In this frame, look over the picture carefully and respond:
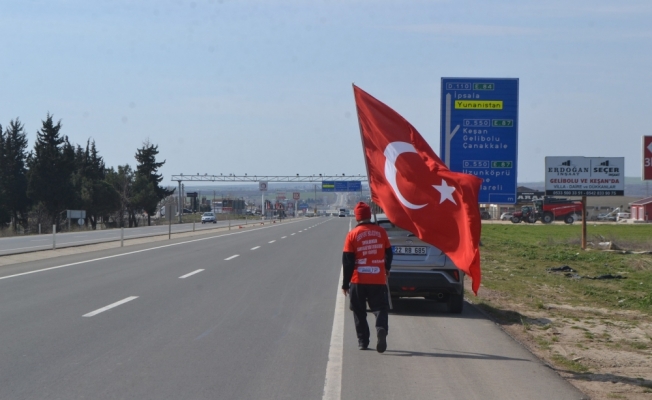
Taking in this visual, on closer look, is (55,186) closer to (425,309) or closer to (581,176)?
(581,176)

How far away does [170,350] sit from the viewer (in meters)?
8.56

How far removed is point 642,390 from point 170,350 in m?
5.24

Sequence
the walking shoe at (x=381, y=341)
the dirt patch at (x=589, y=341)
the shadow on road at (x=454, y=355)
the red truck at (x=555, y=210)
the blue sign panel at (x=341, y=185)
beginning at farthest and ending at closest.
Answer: the blue sign panel at (x=341, y=185), the red truck at (x=555, y=210), the shadow on road at (x=454, y=355), the walking shoe at (x=381, y=341), the dirt patch at (x=589, y=341)

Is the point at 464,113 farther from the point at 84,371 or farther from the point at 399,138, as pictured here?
the point at 84,371

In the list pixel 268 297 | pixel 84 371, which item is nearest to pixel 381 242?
pixel 84 371

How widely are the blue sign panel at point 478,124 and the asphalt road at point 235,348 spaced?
6.73m

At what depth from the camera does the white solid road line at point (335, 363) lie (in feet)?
22.0

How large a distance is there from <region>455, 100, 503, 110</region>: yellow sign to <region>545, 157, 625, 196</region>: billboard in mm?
18003

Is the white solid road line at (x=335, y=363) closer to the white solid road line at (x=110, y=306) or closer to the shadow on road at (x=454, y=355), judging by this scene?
the shadow on road at (x=454, y=355)

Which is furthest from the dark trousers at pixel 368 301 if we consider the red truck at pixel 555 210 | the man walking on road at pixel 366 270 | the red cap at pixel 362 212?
the red truck at pixel 555 210

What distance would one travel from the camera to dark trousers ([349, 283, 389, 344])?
864cm

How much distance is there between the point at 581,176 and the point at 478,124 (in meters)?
19.1

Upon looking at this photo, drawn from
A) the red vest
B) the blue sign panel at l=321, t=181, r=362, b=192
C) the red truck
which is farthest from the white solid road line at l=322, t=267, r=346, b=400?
the blue sign panel at l=321, t=181, r=362, b=192

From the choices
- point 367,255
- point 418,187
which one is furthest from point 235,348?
point 418,187
